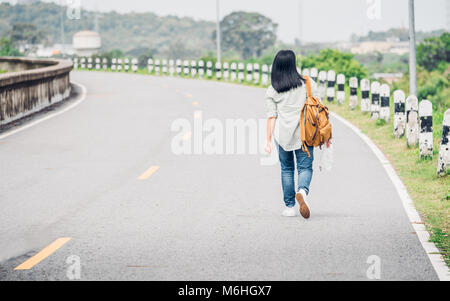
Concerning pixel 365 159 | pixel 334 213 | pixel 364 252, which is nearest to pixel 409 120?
pixel 365 159

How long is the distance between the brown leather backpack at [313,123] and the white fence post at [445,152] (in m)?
3.26

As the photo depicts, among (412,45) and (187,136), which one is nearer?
(187,136)

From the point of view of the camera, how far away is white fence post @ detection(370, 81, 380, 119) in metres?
18.2

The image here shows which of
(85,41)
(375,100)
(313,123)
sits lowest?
(375,100)

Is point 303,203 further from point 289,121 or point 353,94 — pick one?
point 353,94

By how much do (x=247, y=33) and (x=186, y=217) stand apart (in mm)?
133221

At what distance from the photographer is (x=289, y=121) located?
8414 millimetres

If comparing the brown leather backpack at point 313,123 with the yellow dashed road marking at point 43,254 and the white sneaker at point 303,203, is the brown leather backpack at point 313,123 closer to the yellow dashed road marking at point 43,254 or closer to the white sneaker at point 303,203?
the white sneaker at point 303,203

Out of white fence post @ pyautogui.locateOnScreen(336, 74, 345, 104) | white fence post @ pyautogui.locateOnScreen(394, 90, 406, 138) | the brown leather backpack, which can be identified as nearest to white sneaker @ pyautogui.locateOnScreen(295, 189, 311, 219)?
the brown leather backpack

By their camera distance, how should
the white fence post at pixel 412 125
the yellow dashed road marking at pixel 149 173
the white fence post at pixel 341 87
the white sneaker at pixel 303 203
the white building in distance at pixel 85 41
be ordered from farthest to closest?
the white building in distance at pixel 85 41 < the white fence post at pixel 341 87 < the white fence post at pixel 412 125 < the yellow dashed road marking at pixel 149 173 < the white sneaker at pixel 303 203

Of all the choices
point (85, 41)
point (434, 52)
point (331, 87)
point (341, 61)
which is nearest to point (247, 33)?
point (85, 41)

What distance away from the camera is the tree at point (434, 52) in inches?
3371

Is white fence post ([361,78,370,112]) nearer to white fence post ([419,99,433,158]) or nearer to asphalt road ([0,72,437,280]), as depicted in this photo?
asphalt road ([0,72,437,280])

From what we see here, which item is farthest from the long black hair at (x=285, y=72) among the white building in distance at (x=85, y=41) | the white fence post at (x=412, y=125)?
the white building in distance at (x=85, y=41)
